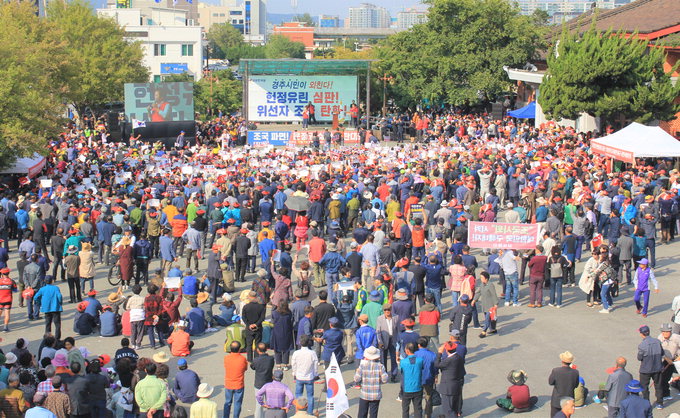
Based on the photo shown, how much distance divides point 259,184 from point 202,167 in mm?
5260

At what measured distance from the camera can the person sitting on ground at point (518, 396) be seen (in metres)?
12.0

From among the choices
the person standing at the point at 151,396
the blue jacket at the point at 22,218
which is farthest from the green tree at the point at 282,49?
Answer: the person standing at the point at 151,396

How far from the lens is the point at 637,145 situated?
2469cm

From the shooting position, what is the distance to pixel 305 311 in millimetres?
13156

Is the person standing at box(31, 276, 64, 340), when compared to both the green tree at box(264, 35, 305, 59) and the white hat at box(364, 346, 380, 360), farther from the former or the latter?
the green tree at box(264, 35, 305, 59)

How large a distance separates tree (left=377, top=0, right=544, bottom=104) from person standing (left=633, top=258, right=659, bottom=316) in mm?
29683

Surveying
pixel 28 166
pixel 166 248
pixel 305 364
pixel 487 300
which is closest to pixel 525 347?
pixel 487 300

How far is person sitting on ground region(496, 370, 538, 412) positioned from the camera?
39.5 ft

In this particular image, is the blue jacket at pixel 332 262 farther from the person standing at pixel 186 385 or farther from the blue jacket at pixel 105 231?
the blue jacket at pixel 105 231

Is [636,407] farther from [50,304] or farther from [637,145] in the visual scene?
[637,145]

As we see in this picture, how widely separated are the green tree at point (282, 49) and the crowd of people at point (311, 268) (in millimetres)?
128465

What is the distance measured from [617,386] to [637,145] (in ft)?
48.8

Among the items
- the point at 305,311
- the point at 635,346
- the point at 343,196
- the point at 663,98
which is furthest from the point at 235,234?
the point at 663,98

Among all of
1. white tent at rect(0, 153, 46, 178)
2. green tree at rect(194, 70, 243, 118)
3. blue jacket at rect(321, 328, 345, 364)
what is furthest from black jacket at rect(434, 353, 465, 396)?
green tree at rect(194, 70, 243, 118)
